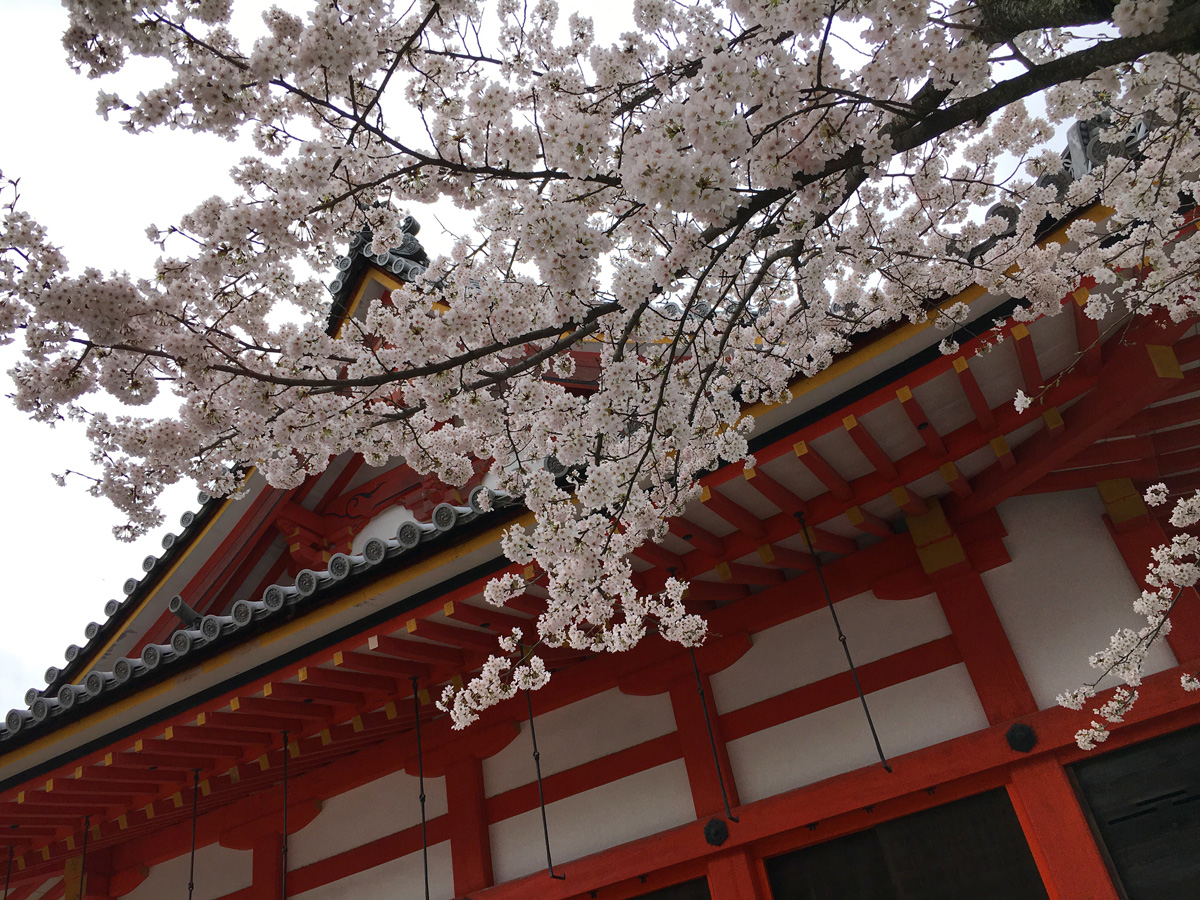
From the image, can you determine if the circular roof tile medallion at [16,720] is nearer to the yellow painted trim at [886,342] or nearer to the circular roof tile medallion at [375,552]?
the circular roof tile medallion at [375,552]

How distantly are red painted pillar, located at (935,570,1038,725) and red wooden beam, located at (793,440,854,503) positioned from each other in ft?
3.19

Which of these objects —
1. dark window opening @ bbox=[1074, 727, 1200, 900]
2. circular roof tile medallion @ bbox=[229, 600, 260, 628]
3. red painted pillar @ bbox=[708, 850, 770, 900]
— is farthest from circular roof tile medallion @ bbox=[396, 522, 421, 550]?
dark window opening @ bbox=[1074, 727, 1200, 900]

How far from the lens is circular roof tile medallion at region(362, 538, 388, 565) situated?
14.6 ft

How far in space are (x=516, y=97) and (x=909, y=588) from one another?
376cm

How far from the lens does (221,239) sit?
2.61 metres

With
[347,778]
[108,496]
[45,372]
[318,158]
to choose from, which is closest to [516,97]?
[318,158]

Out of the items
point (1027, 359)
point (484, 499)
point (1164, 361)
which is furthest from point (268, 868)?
point (1164, 361)

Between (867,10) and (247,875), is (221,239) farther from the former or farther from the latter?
(247,875)

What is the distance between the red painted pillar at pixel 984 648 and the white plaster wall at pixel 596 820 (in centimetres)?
193

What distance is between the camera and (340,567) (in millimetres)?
Answer: 4555

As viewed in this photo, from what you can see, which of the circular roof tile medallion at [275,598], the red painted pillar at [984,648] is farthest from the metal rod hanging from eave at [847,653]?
the circular roof tile medallion at [275,598]

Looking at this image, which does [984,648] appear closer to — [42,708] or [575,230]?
[575,230]

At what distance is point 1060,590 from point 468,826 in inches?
166

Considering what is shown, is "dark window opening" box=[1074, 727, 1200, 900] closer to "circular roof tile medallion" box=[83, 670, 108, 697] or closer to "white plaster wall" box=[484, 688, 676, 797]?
"white plaster wall" box=[484, 688, 676, 797]
